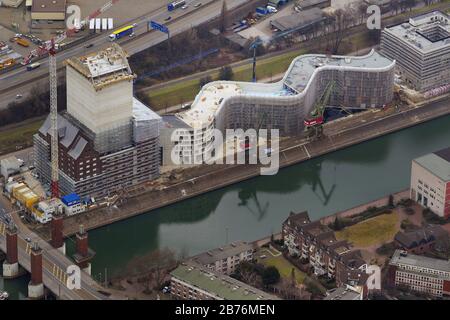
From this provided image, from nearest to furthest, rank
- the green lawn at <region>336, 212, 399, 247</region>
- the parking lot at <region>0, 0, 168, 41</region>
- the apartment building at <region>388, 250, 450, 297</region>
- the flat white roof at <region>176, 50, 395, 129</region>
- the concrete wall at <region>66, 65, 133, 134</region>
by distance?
the apartment building at <region>388, 250, 450, 297</region>
the green lawn at <region>336, 212, 399, 247</region>
the concrete wall at <region>66, 65, 133, 134</region>
the flat white roof at <region>176, 50, 395, 129</region>
the parking lot at <region>0, 0, 168, 41</region>

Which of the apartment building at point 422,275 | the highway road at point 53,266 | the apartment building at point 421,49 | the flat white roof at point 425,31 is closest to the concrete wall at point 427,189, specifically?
the apartment building at point 422,275

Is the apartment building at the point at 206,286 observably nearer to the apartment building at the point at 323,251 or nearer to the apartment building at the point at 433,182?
the apartment building at the point at 323,251

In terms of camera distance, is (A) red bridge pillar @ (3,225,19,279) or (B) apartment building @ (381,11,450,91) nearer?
(A) red bridge pillar @ (3,225,19,279)

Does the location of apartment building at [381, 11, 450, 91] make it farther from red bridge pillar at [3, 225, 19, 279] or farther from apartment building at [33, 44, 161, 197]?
red bridge pillar at [3, 225, 19, 279]

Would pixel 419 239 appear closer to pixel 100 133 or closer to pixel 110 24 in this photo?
pixel 100 133

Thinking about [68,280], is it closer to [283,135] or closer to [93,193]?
[93,193]

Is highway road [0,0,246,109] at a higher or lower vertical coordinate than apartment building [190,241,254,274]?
higher

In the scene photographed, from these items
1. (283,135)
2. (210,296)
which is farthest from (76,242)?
(283,135)

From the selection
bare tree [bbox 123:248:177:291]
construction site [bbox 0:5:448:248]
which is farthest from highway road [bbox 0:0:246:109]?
bare tree [bbox 123:248:177:291]
